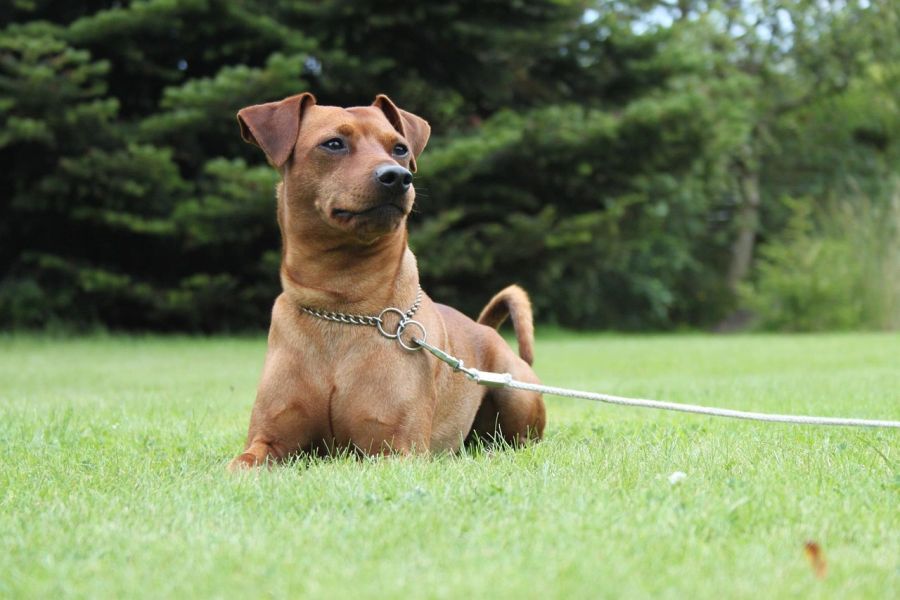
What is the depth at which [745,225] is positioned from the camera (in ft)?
84.8

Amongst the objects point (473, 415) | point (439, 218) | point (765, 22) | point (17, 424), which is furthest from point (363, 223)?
point (765, 22)

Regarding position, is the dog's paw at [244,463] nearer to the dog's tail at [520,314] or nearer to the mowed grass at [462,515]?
the mowed grass at [462,515]

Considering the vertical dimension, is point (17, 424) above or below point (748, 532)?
below

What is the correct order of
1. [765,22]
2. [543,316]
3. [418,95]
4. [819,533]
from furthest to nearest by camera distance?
[765,22] → [543,316] → [418,95] → [819,533]

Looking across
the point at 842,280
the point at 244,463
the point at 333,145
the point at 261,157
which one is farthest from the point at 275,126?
the point at 842,280

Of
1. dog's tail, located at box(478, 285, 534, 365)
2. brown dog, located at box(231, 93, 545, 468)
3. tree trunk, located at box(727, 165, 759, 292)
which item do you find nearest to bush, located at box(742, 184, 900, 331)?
tree trunk, located at box(727, 165, 759, 292)

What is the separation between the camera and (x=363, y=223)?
13.1 ft

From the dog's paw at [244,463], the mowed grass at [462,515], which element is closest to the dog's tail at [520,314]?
the mowed grass at [462,515]

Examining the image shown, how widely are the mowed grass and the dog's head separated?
37.0 inches

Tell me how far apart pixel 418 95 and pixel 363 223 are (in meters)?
11.9

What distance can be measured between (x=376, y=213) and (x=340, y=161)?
1.00ft

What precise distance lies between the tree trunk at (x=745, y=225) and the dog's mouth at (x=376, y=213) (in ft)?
75.1

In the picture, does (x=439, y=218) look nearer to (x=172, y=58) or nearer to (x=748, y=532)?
(x=172, y=58)

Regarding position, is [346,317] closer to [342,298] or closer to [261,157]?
[342,298]
